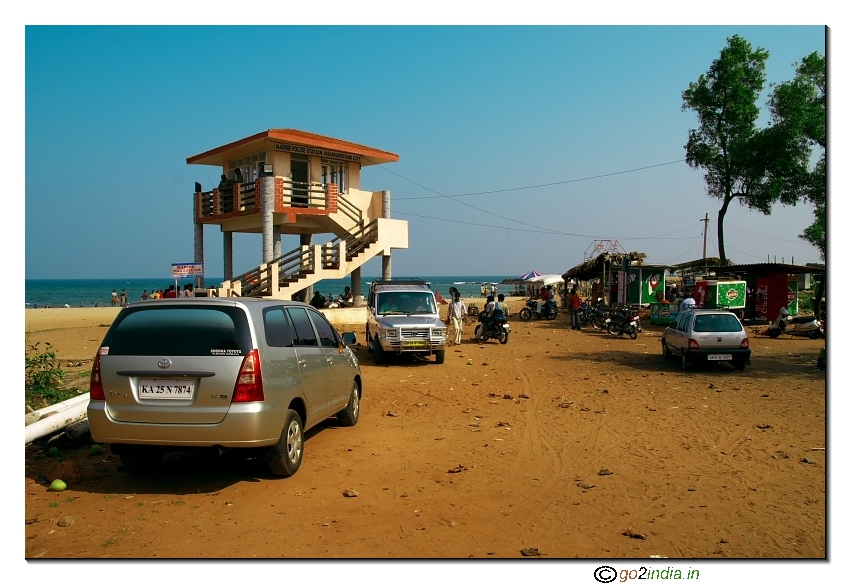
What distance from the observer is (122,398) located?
5980 millimetres

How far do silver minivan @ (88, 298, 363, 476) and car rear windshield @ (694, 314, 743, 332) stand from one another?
11.6 metres

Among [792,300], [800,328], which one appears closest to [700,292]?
[792,300]

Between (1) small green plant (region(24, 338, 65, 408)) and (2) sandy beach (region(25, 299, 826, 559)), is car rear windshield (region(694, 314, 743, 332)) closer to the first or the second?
(2) sandy beach (region(25, 299, 826, 559))

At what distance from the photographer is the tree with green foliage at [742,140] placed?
28.2 metres

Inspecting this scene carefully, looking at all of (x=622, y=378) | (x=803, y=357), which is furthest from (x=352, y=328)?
(x=803, y=357)

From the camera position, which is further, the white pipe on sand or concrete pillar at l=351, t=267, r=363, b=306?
concrete pillar at l=351, t=267, r=363, b=306

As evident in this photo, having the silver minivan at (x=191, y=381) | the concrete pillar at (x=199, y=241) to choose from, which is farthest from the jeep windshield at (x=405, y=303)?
the concrete pillar at (x=199, y=241)

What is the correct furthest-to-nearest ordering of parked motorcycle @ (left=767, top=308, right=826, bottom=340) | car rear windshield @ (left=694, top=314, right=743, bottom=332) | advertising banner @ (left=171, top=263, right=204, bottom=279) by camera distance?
parked motorcycle @ (left=767, top=308, right=826, bottom=340) → car rear windshield @ (left=694, top=314, right=743, bottom=332) → advertising banner @ (left=171, top=263, right=204, bottom=279)

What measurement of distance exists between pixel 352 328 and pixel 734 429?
1772 cm

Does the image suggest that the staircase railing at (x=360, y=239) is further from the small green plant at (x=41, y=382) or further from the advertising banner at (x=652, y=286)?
the small green plant at (x=41, y=382)

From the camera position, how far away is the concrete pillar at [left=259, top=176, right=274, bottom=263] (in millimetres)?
23562

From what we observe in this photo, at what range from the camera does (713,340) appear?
14633 millimetres

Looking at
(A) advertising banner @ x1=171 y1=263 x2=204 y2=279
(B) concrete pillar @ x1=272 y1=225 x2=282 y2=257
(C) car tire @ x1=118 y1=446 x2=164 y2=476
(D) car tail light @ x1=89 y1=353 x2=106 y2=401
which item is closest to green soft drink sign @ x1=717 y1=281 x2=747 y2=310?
(B) concrete pillar @ x1=272 y1=225 x2=282 y2=257

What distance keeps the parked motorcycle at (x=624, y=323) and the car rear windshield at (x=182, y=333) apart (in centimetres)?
1930
